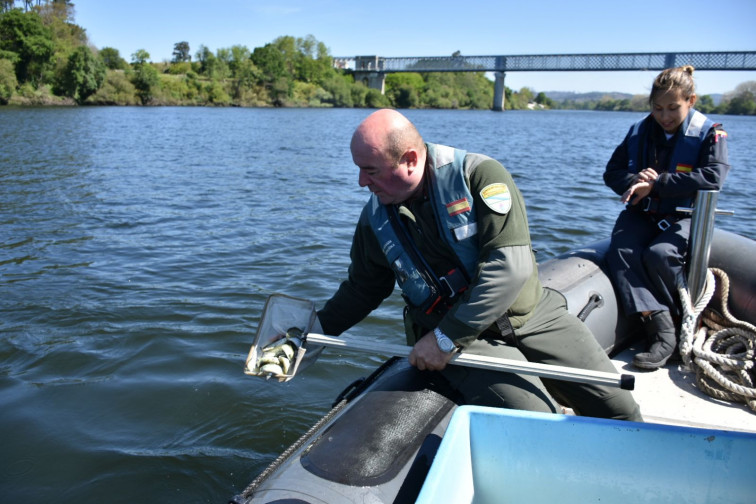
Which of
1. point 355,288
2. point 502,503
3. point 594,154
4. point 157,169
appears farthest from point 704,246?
point 594,154

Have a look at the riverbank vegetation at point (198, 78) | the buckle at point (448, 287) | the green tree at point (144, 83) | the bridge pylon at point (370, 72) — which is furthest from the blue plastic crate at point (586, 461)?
the bridge pylon at point (370, 72)

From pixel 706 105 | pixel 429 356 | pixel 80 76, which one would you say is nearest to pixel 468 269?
pixel 429 356

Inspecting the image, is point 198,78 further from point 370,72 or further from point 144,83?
point 370,72

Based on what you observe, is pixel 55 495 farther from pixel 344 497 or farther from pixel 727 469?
pixel 727 469

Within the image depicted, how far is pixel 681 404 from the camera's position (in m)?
3.18

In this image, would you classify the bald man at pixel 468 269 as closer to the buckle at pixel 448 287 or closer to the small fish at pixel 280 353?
the buckle at pixel 448 287

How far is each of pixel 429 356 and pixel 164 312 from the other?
4.07 m

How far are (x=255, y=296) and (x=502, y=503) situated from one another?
4.78 metres

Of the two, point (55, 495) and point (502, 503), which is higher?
point (502, 503)

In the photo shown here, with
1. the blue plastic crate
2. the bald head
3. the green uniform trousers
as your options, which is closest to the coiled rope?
the green uniform trousers

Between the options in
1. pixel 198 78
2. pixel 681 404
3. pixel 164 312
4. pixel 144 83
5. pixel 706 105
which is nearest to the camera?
pixel 681 404

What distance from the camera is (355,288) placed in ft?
9.57

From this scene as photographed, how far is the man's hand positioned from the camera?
2.38 m

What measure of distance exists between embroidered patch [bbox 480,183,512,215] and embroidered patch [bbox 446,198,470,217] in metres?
0.07
